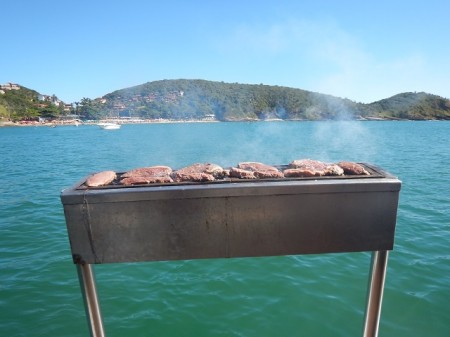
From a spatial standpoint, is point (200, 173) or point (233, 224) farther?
point (200, 173)

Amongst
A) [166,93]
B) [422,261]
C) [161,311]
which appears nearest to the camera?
[161,311]

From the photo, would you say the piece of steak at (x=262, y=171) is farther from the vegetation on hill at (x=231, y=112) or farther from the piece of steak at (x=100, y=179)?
the vegetation on hill at (x=231, y=112)

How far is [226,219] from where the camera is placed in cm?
282

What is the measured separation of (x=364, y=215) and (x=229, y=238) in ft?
4.44

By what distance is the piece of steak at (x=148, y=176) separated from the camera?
304cm

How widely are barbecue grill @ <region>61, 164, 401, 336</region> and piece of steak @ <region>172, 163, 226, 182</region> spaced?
0.10 meters

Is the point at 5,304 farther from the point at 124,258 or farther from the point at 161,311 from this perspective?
the point at 124,258

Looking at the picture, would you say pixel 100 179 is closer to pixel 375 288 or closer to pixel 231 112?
pixel 375 288

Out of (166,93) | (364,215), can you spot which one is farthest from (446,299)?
(166,93)

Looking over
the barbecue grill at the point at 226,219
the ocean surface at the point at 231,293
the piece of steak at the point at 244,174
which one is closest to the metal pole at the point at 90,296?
the barbecue grill at the point at 226,219

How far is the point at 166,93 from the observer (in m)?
107

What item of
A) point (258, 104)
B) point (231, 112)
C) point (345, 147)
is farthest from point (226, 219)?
point (258, 104)

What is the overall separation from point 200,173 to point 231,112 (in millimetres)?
98614

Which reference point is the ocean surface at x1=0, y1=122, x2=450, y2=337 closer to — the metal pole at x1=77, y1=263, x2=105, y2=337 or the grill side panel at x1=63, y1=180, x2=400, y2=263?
the metal pole at x1=77, y1=263, x2=105, y2=337
